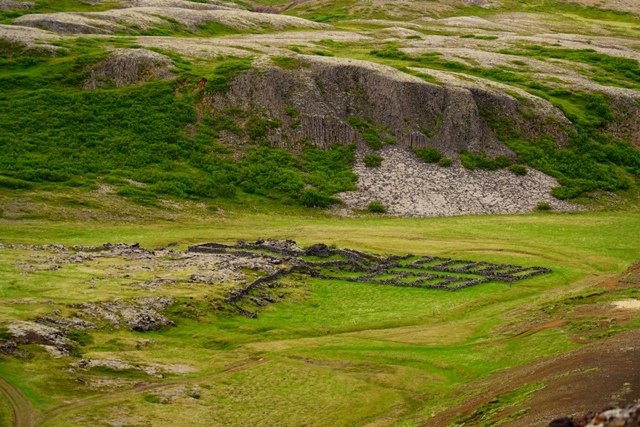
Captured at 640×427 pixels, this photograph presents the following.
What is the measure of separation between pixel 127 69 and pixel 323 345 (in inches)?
3929

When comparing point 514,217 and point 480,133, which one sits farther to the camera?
point 480,133

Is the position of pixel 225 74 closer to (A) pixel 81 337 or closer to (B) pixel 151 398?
(A) pixel 81 337

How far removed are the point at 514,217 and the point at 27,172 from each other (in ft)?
227

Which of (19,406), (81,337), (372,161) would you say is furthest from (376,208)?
(19,406)

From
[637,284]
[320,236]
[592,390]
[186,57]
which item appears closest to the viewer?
[592,390]

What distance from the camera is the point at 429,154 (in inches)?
5281

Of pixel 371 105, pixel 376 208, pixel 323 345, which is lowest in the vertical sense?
pixel 376 208

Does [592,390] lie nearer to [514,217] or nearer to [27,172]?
[514,217]

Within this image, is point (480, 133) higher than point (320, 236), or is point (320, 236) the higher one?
point (480, 133)

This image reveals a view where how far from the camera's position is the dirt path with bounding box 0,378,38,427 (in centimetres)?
4144

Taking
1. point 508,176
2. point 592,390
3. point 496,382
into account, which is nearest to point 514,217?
point 508,176

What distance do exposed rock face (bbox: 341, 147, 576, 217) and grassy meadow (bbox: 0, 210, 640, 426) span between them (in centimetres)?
2854

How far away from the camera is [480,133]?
140750 mm

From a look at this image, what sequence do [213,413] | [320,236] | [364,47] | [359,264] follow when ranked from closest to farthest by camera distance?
[213,413] → [359,264] → [320,236] → [364,47]
